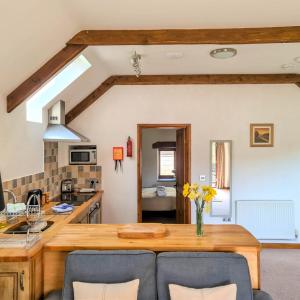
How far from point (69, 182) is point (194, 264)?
3.32 m

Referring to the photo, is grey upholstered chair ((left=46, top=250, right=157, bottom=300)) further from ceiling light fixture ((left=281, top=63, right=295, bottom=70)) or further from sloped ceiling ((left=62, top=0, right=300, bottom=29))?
ceiling light fixture ((left=281, top=63, right=295, bottom=70))

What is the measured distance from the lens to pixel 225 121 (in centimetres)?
489

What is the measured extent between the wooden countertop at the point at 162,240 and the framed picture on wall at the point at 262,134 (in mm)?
2677

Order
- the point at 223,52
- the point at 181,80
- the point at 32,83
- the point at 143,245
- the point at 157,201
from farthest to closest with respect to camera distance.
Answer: the point at 157,201
the point at 181,80
the point at 223,52
the point at 32,83
the point at 143,245

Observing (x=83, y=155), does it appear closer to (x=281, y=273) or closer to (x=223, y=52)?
(x=223, y=52)

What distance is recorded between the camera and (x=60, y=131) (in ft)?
13.4

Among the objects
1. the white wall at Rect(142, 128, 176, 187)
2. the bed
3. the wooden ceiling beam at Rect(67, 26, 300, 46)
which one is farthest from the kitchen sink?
the white wall at Rect(142, 128, 176, 187)

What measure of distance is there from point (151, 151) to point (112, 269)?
6481 millimetres

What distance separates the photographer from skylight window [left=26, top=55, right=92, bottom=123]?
3.71m

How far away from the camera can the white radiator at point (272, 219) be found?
15.9 ft

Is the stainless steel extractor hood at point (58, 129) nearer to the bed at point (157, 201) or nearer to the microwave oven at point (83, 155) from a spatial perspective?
the microwave oven at point (83, 155)

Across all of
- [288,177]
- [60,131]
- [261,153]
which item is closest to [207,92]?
[261,153]

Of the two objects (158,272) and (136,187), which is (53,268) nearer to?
(158,272)

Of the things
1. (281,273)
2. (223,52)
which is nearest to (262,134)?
(223,52)
